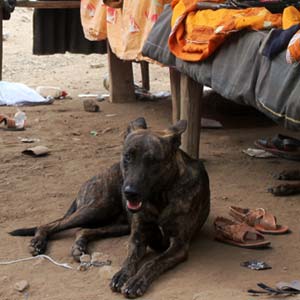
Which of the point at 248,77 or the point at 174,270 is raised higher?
the point at 248,77

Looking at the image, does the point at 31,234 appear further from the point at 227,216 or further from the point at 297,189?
the point at 297,189

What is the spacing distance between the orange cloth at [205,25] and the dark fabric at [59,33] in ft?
14.6

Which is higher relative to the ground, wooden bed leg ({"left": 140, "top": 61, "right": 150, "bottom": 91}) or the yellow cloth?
the yellow cloth

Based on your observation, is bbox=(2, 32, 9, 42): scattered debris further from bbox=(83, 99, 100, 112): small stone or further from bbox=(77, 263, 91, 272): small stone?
bbox=(77, 263, 91, 272): small stone

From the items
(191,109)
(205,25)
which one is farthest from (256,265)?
(191,109)

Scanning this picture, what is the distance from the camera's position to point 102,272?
460 centimetres

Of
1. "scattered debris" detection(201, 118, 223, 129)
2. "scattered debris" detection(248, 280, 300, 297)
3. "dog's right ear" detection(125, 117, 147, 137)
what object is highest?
"dog's right ear" detection(125, 117, 147, 137)

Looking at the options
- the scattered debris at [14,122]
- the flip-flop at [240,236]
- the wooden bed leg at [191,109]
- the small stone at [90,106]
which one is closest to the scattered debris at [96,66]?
the small stone at [90,106]

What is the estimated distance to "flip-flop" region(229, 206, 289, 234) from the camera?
528 centimetres

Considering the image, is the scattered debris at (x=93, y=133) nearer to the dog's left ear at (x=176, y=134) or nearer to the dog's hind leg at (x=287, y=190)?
the dog's hind leg at (x=287, y=190)

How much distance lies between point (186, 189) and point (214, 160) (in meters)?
2.42

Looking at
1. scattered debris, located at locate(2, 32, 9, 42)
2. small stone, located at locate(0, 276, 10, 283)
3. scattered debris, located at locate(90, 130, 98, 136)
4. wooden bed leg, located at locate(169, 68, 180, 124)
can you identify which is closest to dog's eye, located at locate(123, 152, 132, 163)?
small stone, located at locate(0, 276, 10, 283)

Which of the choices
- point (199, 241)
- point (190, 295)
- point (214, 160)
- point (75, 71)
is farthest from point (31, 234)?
point (75, 71)

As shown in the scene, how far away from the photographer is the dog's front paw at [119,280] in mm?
4336
